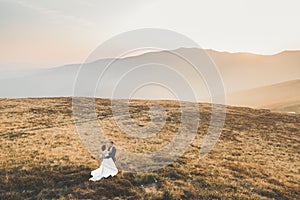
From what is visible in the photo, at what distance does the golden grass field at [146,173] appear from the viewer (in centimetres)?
1248

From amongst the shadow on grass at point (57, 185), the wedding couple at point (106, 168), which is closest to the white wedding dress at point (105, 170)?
the wedding couple at point (106, 168)

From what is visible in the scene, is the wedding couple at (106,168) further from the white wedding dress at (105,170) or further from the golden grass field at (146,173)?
the golden grass field at (146,173)

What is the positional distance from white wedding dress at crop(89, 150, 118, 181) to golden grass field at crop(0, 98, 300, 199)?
14.1 inches

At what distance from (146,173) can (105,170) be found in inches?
115

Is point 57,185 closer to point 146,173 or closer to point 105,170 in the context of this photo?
point 105,170

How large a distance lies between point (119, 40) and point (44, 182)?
9690mm

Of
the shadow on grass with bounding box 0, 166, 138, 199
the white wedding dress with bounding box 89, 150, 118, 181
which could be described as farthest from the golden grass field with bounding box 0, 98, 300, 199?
the white wedding dress with bounding box 89, 150, 118, 181

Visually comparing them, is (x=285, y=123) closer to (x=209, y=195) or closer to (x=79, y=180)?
(x=209, y=195)

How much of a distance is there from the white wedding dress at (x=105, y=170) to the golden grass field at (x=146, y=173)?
14.1 inches

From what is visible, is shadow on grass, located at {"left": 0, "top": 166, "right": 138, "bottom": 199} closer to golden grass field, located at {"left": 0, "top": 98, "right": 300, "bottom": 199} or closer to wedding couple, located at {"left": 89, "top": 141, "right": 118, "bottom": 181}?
golden grass field, located at {"left": 0, "top": 98, "right": 300, "bottom": 199}

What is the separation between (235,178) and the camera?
1622 centimetres

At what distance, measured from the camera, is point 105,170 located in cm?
1420

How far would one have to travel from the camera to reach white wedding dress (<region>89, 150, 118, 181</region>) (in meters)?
13.8

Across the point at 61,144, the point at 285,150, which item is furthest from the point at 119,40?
the point at 285,150
